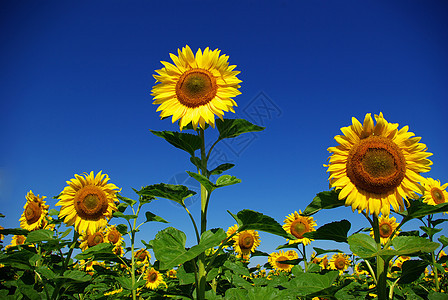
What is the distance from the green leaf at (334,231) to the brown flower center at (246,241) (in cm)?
719

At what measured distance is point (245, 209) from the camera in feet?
8.64

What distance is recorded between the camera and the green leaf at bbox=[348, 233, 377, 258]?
229 centimetres

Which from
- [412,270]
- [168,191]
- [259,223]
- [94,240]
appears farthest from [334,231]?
[94,240]

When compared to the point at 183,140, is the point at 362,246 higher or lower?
lower

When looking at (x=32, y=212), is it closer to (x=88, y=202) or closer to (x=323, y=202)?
(x=88, y=202)

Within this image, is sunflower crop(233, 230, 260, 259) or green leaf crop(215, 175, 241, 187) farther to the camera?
sunflower crop(233, 230, 260, 259)

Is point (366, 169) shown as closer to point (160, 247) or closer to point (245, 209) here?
point (245, 209)

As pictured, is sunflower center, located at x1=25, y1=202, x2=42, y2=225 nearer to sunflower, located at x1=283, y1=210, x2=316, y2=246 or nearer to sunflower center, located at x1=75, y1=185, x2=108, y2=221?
sunflower center, located at x1=75, y1=185, x2=108, y2=221

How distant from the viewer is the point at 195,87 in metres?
3.47

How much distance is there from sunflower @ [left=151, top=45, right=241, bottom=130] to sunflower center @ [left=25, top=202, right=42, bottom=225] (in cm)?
506

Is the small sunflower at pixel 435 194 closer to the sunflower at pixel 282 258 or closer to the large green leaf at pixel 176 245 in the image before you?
the sunflower at pixel 282 258

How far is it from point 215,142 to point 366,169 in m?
1.65

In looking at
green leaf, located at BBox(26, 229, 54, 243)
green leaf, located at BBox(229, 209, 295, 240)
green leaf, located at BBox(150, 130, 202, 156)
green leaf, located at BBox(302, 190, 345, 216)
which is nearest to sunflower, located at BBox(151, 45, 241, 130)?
green leaf, located at BBox(150, 130, 202, 156)

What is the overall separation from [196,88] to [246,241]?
7.53 metres
